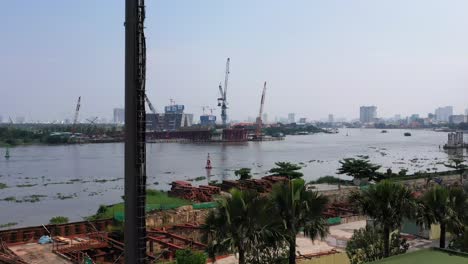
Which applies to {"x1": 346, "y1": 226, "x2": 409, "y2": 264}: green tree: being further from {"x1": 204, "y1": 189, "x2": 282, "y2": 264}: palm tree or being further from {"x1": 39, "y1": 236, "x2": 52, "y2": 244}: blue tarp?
{"x1": 39, "y1": 236, "x2": 52, "y2": 244}: blue tarp

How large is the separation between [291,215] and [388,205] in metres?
2.76

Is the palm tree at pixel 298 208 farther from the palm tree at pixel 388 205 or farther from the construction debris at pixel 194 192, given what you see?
the construction debris at pixel 194 192

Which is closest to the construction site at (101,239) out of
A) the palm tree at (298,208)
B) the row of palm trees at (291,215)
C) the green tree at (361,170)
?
the row of palm trees at (291,215)

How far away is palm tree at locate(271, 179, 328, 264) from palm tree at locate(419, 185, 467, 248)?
4138 mm

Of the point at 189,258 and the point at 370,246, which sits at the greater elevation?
the point at 370,246

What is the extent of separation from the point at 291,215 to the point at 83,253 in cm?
1157

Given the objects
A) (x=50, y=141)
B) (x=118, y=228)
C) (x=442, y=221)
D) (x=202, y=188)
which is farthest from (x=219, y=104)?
(x=442, y=221)

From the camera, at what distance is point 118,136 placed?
145 metres

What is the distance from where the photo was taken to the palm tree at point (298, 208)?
935cm

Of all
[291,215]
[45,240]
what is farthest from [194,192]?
[291,215]

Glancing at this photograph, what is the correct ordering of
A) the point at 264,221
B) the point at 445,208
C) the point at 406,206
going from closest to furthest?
the point at 264,221 < the point at 406,206 < the point at 445,208

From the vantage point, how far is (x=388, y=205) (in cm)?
1071

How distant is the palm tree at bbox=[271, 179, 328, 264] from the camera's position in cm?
935

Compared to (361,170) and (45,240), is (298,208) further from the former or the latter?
(361,170)
